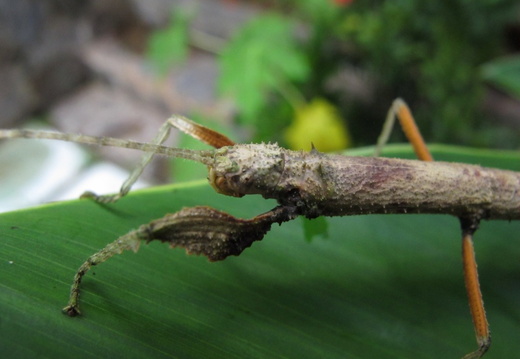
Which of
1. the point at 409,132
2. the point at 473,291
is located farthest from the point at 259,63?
the point at 473,291

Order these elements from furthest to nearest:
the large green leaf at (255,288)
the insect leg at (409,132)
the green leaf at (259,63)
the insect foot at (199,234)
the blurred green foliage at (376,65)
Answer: the green leaf at (259,63), the blurred green foliage at (376,65), the insect leg at (409,132), the insect foot at (199,234), the large green leaf at (255,288)

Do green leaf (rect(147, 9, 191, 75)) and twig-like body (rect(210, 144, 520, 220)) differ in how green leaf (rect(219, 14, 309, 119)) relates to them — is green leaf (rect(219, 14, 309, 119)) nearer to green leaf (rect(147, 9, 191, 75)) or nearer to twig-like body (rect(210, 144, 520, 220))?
green leaf (rect(147, 9, 191, 75))

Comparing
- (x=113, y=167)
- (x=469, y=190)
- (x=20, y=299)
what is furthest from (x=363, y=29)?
(x=20, y=299)

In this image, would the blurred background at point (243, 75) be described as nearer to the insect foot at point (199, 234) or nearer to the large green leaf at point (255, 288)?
the large green leaf at point (255, 288)

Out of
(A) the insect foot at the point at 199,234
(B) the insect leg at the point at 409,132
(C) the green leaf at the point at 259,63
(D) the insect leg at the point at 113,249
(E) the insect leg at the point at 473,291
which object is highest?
(C) the green leaf at the point at 259,63

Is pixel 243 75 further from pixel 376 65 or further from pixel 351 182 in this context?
pixel 351 182

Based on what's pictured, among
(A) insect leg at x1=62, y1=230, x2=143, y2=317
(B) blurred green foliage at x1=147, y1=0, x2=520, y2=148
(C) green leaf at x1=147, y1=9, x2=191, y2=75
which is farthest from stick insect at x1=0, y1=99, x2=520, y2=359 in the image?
(C) green leaf at x1=147, y1=9, x2=191, y2=75

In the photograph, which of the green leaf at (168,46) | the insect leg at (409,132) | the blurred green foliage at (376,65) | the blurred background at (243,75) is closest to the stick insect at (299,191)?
the insect leg at (409,132)
